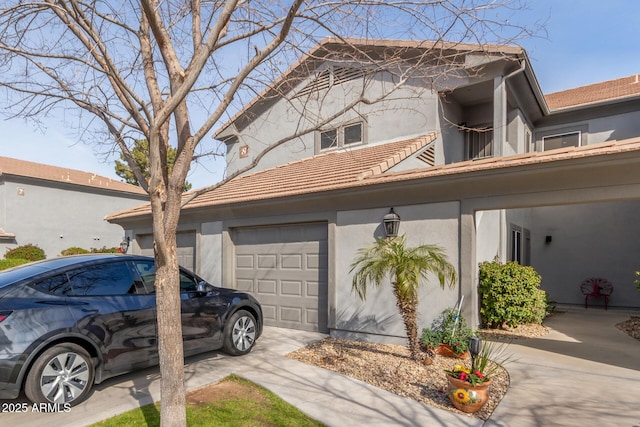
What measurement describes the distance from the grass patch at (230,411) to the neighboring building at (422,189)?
114 inches

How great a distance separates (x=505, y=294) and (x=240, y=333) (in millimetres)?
5185

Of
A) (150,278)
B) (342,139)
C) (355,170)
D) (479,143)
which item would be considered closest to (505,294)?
(355,170)

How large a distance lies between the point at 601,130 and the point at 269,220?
421 inches

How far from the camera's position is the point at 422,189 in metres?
6.53

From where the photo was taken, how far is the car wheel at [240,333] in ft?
19.8

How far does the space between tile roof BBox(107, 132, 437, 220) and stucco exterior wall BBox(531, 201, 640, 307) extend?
6370mm

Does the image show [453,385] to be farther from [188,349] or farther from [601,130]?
[601,130]

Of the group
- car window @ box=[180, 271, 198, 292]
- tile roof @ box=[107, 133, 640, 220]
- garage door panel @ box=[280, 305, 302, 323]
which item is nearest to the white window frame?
tile roof @ box=[107, 133, 640, 220]

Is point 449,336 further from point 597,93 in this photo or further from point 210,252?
point 597,93

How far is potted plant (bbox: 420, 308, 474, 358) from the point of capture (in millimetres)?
5832

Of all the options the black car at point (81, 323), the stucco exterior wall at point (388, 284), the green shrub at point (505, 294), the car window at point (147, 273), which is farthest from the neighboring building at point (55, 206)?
the green shrub at point (505, 294)

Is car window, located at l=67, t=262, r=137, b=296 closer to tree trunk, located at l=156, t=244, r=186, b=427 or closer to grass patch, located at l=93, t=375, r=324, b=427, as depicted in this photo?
grass patch, located at l=93, t=375, r=324, b=427

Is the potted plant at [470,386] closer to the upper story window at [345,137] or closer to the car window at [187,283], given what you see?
the car window at [187,283]

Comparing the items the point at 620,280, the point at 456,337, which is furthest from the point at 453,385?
the point at 620,280
